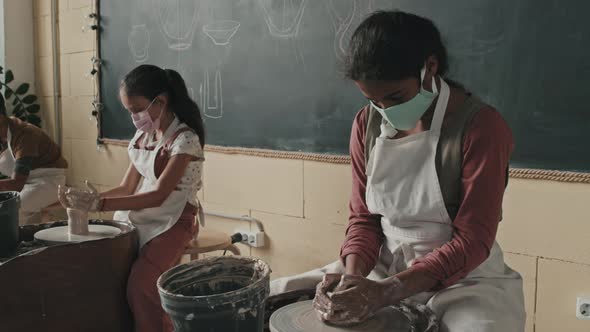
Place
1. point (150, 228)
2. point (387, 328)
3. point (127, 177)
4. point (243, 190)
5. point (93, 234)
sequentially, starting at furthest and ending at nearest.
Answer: point (243, 190) → point (127, 177) → point (150, 228) → point (93, 234) → point (387, 328)

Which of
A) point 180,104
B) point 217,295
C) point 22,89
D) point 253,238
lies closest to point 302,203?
point 253,238

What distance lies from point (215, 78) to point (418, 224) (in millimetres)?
1923

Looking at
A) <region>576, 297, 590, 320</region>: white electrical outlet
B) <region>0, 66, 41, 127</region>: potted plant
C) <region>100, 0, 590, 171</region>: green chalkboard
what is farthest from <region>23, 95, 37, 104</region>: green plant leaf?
<region>576, 297, 590, 320</region>: white electrical outlet

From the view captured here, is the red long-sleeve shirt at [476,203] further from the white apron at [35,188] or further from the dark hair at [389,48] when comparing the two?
the white apron at [35,188]

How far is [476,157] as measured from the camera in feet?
4.00

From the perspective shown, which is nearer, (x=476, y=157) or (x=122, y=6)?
(x=476, y=157)

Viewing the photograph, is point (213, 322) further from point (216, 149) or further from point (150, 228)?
point (216, 149)

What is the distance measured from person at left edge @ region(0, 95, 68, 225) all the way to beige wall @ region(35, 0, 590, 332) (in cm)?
43

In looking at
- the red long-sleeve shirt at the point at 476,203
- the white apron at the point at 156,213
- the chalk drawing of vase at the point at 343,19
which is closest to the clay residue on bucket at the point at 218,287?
the red long-sleeve shirt at the point at 476,203

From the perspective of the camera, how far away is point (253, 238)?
9.45 ft

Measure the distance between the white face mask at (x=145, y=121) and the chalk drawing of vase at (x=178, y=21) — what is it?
3.20 feet

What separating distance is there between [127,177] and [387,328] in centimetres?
175

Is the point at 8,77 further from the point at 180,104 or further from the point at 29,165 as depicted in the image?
the point at 180,104

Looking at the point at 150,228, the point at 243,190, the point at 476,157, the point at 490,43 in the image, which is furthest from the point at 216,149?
the point at 476,157
